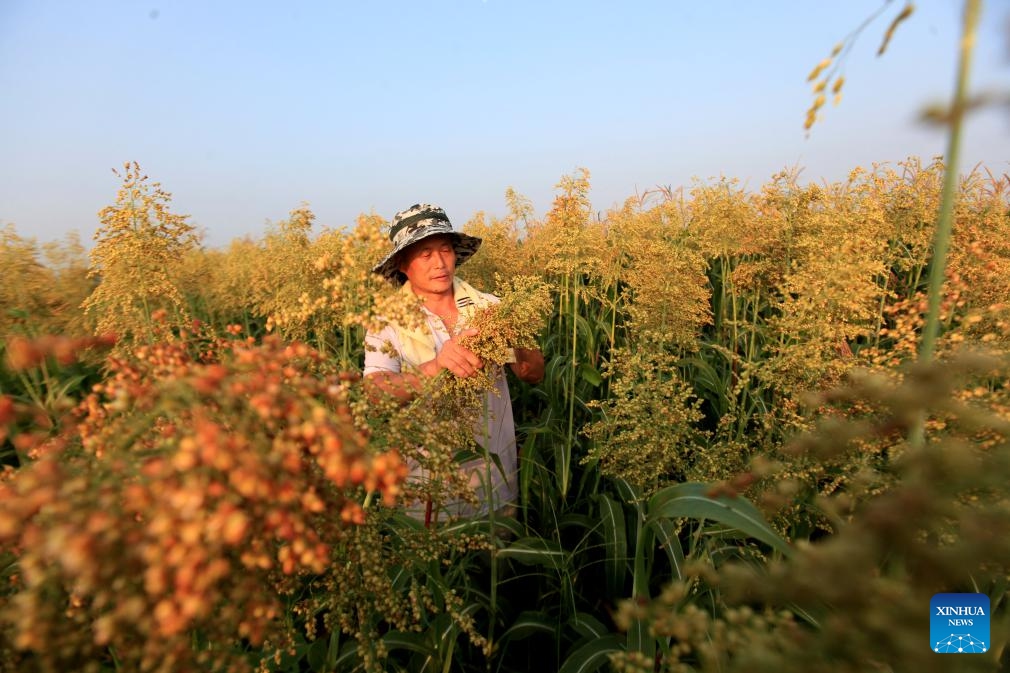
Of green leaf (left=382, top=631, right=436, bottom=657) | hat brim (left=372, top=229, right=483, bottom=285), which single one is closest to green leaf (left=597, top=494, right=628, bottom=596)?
green leaf (left=382, top=631, right=436, bottom=657)

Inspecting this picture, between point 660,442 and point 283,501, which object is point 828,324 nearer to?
point 660,442

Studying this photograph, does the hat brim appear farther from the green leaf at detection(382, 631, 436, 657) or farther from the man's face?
the green leaf at detection(382, 631, 436, 657)

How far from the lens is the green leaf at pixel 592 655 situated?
2.13 metres

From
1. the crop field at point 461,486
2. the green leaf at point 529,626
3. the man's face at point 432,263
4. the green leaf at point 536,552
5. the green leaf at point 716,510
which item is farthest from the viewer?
the man's face at point 432,263

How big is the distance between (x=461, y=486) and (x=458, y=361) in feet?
4.02

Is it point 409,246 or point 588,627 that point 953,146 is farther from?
point 409,246

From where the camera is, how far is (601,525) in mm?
3363

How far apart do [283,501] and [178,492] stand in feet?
0.46

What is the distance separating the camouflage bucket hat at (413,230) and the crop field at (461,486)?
26.8 inches

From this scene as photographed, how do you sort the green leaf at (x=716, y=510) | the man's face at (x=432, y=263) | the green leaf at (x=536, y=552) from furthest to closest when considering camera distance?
1. the man's face at (x=432, y=263)
2. the green leaf at (x=536, y=552)
3. the green leaf at (x=716, y=510)

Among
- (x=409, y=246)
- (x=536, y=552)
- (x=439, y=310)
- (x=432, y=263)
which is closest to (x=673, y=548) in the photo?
(x=536, y=552)

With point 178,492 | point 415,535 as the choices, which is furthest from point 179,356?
point 415,535

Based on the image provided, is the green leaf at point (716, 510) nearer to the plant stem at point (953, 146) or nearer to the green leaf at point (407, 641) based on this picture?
the plant stem at point (953, 146)

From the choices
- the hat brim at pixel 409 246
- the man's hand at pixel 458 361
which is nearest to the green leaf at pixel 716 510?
the man's hand at pixel 458 361
